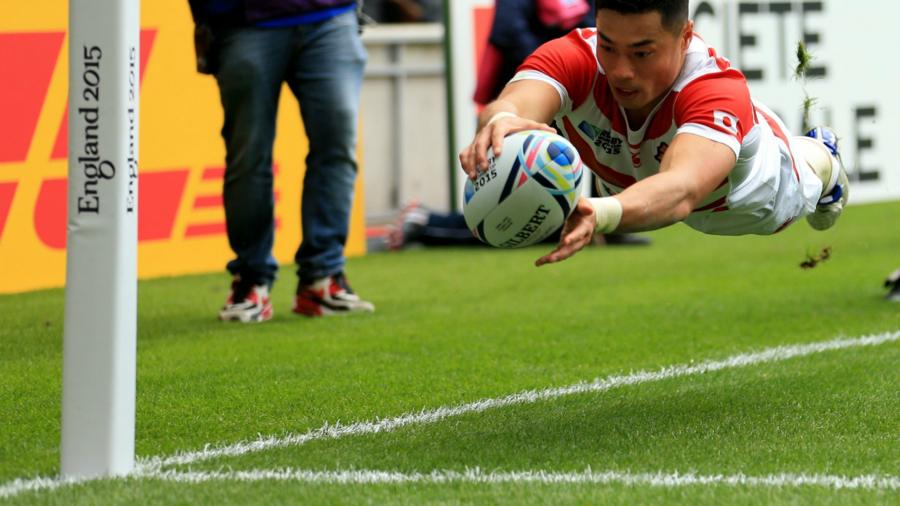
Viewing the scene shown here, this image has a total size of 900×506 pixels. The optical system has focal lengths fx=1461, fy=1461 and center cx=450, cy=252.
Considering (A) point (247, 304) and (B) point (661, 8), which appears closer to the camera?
(B) point (661, 8)

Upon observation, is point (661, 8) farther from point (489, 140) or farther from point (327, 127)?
point (327, 127)

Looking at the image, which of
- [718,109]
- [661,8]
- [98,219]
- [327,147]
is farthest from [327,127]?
[98,219]

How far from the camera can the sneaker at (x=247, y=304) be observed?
693 centimetres

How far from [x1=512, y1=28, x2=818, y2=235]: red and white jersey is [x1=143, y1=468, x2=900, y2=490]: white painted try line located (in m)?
1.05

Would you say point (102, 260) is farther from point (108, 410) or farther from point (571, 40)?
point (571, 40)

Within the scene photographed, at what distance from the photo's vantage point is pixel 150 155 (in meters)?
8.83

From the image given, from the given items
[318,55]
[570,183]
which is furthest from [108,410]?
[318,55]

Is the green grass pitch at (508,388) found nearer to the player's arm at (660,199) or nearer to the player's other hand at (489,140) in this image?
the player's arm at (660,199)

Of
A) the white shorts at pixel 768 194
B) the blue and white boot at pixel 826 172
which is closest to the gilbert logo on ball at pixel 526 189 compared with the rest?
the white shorts at pixel 768 194

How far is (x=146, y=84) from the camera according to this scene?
28.8 ft

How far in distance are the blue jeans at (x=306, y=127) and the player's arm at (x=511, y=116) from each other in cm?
240

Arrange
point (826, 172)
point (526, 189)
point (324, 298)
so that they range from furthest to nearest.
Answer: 1. point (324, 298)
2. point (826, 172)
3. point (526, 189)

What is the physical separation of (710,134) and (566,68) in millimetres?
730

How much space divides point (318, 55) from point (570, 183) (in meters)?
3.30
